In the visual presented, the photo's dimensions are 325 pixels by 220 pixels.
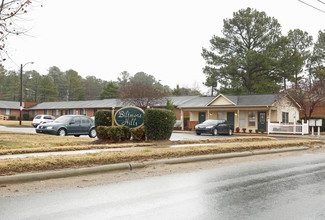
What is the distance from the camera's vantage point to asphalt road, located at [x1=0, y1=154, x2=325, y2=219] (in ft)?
16.0

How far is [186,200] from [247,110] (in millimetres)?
30189

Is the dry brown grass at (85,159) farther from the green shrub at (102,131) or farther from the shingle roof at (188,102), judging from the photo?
the shingle roof at (188,102)

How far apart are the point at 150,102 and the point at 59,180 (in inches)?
1331

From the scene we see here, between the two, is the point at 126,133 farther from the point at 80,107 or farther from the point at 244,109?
the point at 80,107

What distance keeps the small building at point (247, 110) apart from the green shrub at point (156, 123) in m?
20.4

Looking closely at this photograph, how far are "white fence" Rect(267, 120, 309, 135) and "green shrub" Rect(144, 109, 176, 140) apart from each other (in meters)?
19.3

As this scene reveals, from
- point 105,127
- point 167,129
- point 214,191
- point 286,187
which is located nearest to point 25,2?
point 105,127

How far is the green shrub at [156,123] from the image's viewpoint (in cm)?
1439

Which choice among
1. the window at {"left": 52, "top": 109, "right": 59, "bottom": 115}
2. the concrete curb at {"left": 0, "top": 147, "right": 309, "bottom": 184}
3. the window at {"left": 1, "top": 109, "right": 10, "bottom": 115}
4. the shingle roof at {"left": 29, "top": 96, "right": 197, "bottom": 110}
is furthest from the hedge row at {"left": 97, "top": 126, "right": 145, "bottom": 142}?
the window at {"left": 1, "top": 109, "right": 10, "bottom": 115}

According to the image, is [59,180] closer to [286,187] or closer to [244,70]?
[286,187]

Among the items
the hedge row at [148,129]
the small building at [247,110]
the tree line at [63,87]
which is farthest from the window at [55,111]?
the hedge row at [148,129]

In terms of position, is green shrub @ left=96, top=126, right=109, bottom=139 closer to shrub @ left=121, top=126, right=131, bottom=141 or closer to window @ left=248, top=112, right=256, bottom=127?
shrub @ left=121, top=126, right=131, bottom=141

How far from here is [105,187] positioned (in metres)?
6.72

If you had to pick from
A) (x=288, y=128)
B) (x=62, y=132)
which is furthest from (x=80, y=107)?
(x=288, y=128)
